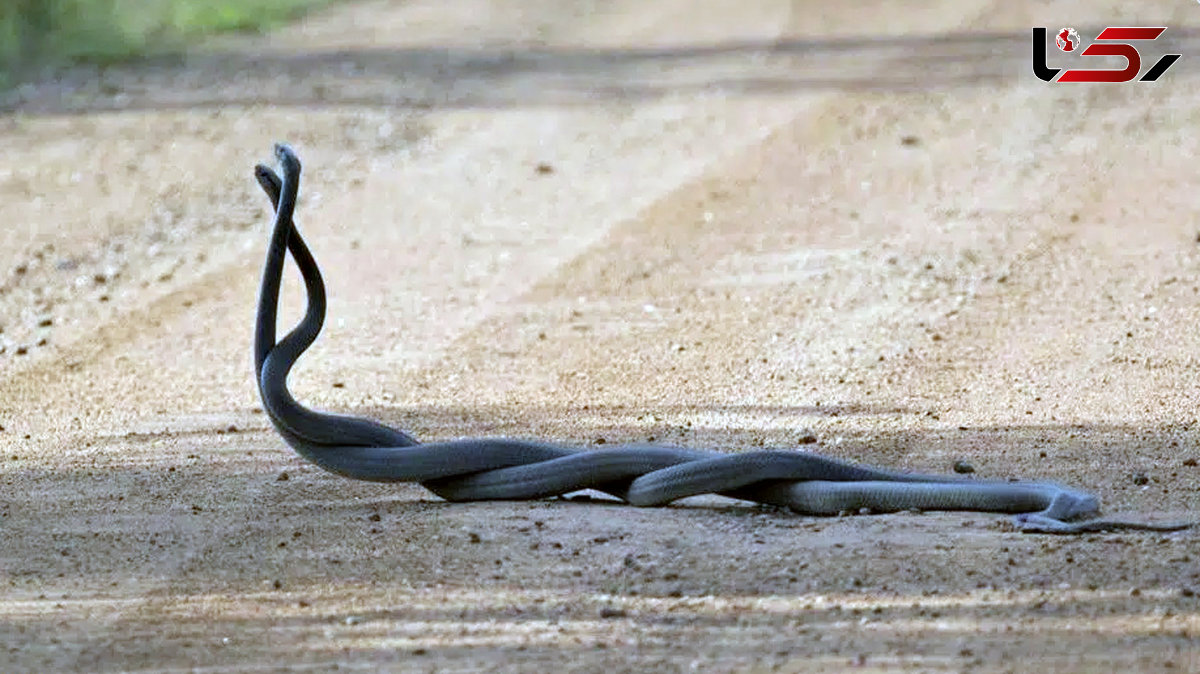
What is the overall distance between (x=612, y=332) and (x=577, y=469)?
10.4 feet

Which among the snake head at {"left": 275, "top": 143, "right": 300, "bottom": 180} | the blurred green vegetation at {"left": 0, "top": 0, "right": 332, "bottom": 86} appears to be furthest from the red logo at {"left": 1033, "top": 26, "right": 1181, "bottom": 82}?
the snake head at {"left": 275, "top": 143, "right": 300, "bottom": 180}

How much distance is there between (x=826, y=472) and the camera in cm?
622

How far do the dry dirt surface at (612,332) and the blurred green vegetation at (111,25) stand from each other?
0.56m

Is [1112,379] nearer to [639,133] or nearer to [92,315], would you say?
[92,315]

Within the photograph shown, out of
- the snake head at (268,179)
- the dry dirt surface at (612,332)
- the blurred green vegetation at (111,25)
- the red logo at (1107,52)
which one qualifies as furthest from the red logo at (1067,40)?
the snake head at (268,179)

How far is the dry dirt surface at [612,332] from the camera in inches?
208

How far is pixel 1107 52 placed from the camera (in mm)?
16859

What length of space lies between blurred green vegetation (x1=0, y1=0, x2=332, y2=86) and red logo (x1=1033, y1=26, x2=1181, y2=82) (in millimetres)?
6686

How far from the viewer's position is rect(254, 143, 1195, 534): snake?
616cm

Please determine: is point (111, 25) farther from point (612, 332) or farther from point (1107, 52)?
point (612, 332)

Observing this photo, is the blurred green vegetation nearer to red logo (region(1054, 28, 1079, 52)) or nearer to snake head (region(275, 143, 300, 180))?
red logo (region(1054, 28, 1079, 52))

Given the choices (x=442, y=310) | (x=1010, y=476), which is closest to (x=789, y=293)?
(x=442, y=310)

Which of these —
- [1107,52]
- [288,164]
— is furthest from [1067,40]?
[288,164]

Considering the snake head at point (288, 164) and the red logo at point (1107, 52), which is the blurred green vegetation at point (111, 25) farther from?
the snake head at point (288, 164)
